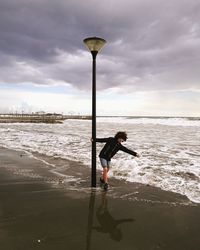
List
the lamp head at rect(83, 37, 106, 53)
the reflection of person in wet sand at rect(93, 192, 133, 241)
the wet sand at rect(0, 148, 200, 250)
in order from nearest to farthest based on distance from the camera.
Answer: the wet sand at rect(0, 148, 200, 250) < the reflection of person in wet sand at rect(93, 192, 133, 241) < the lamp head at rect(83, 37, 106, 53)

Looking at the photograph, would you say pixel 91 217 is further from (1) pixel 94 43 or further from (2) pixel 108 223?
(1) pixel 94 43

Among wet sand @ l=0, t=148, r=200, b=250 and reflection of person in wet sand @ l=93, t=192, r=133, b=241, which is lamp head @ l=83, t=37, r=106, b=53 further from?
reflection of person in wet sand @ l=93, t=192, r=133, b=241

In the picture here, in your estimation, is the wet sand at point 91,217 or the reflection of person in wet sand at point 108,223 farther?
the reflection of person in wet sand at point 108,223

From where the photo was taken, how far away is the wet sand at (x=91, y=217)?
3912 mm

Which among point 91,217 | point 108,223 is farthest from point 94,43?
point 108,223

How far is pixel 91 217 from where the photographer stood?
193 inches

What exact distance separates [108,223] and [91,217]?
419mm

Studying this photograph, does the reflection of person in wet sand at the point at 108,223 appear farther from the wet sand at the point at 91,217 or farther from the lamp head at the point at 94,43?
the lamp head at the point at 94,43

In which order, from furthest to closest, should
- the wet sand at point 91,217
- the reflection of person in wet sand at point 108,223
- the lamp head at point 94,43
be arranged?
the lamp head at point 94,43 < the reflection of person in wet sand at point 108,223 < the wet sand at point 91,217

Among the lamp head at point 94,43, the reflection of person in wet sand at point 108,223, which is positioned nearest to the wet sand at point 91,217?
the reflection of person in wet sand at point 108,223

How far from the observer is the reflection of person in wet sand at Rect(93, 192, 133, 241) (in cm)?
419

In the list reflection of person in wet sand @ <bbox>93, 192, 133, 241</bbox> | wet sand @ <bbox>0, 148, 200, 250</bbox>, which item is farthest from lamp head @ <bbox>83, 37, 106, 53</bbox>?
reflection of person in wet sand @ <bbox>93, 192, 133, 241</bbox>

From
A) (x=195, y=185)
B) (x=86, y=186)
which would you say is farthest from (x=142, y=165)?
(x=86, y=186)

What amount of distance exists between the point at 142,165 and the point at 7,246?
7199mm
